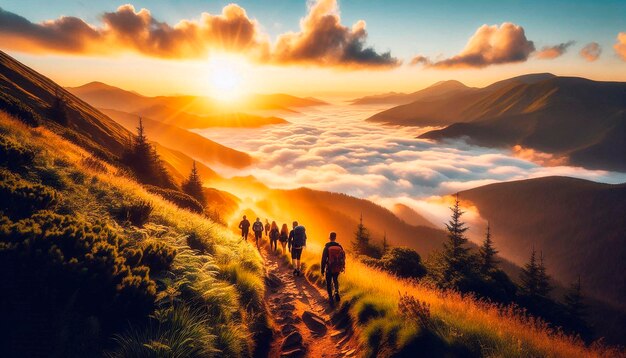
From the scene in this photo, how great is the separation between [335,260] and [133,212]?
5960 mm

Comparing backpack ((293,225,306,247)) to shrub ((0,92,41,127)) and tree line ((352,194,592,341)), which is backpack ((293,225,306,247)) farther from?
shrub ((0,92,41,127))

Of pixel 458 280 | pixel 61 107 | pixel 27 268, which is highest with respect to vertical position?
pixel 61 107

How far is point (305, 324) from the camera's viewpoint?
8258 mm

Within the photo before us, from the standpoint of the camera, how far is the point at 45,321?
4117 mm

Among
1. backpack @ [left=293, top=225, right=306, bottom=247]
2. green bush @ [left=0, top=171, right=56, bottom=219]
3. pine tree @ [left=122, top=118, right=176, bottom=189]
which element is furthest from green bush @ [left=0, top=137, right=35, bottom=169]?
pine tree @ [left=122, top=118, right=176, bottom=189]

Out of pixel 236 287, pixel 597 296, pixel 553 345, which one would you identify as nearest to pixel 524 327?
pixel 553 345

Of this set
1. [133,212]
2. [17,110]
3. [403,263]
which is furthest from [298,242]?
[17,110]

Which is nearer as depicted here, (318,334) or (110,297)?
(110,297)

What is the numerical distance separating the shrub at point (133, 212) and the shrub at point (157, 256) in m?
2.23

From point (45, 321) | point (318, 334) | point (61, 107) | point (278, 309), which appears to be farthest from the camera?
point (61, 107)

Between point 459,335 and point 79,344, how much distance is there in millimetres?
6286

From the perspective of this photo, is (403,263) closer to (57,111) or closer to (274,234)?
(274,234)

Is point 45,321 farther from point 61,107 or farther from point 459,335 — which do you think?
point 61,107

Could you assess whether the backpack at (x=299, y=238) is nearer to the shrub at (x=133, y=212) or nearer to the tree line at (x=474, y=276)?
the shrub at (x=133, y=212)
